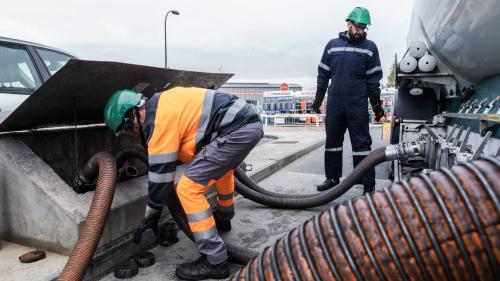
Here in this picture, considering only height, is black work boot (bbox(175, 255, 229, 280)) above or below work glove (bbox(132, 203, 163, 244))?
below

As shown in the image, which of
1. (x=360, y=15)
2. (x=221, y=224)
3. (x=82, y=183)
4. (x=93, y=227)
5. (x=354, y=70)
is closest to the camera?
(x=93, y=227)

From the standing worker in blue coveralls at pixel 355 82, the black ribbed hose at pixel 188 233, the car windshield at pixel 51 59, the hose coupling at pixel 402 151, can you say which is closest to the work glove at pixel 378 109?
the standing worker in blue coveralls at pixel 355 82

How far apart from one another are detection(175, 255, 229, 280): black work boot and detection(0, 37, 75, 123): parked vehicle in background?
249 cm

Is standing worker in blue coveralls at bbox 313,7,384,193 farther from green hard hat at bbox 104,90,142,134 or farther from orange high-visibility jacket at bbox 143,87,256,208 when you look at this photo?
green hard hat at bbox 104,90,142,134

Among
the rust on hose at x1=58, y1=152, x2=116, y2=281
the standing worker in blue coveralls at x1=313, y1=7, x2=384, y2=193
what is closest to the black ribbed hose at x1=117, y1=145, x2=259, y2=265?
the rust on hose at x1=58, y1=152, x2=116, y2=281

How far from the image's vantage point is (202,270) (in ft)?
8.06

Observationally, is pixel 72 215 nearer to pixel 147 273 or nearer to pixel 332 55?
pixel 147 273

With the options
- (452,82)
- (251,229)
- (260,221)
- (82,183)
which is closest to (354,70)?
(452,82)

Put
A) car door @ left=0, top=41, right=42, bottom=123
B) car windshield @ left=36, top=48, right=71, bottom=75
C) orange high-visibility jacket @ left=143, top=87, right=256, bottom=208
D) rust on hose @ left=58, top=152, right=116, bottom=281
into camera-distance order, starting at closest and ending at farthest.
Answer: rust on hose @ left=58, top=152, right=116, bottom=281
orange high-visibility jacket @ left=143, top=87, right=256, bottom=208
car door @ left=0, top=41, right=42, bottom=123
car windshield @ left=36, top=48, right=71, bottom=75

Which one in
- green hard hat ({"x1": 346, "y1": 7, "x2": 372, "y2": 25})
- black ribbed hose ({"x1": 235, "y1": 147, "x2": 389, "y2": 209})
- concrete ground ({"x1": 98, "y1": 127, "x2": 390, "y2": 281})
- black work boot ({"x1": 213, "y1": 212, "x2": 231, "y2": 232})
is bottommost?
concrete ground ({"x1": 98, "y1": 127, "x2": 390, "y2": 281})

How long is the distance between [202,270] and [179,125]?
91cm

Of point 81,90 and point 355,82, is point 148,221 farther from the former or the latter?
point 355,82

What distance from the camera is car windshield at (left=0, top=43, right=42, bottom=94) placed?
4.00m

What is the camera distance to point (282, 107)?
2311 centimetres
